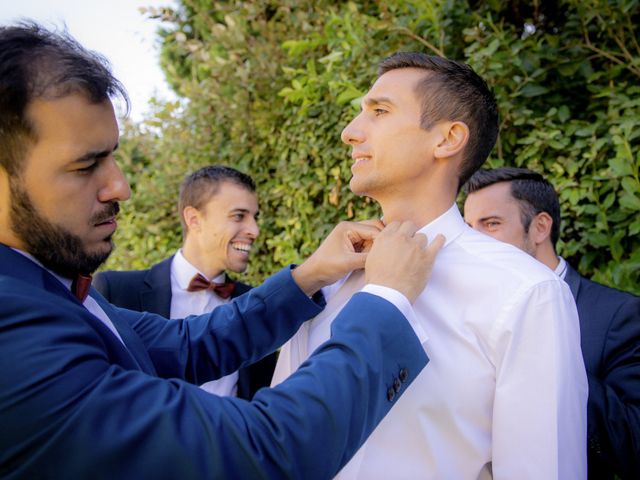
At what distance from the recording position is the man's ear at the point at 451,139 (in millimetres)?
2227

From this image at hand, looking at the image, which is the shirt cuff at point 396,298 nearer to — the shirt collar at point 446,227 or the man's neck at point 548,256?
the shirt collar at point 446,227

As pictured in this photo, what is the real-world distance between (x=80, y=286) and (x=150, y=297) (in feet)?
7.77

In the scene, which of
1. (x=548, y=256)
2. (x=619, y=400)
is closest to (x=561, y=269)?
(x=548, y=256)

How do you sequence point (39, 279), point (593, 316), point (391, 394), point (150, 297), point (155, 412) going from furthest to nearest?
point (150, 297), point (593, 316), point (391, 394), point (39, 279), point (155, 412)

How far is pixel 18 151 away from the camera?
1417 mm

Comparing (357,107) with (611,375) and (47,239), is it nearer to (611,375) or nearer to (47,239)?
(611,375)

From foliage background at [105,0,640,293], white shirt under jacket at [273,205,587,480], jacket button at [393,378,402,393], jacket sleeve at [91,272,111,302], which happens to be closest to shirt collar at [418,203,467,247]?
white shirt under jacket at [273,205,587,480]

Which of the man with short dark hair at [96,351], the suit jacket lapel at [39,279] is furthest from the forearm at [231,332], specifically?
the suit jacket lapel at [39,279]

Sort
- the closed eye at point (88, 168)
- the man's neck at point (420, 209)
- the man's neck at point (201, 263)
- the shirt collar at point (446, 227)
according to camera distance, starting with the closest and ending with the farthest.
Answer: the closed eye at point (88, 168)
the shirt collar at point (446, 227)
the man's neck at point (420, 209)
the man's neck at point (201, 263)

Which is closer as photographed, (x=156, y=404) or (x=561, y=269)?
(x=156, y=404)

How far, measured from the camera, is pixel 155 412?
1.27m

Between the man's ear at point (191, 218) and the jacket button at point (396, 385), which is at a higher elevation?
the jacket button at point (396, 385)

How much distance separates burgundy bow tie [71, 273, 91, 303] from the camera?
163 centimetres

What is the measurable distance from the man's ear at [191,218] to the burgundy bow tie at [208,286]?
0.48 meters
